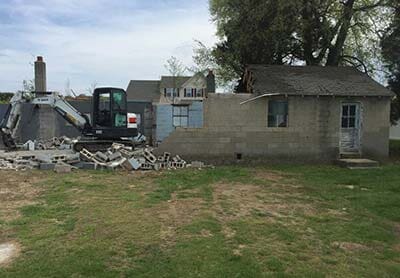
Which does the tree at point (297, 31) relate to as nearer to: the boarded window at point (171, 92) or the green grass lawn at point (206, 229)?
the green grass lawn at point (206, 229)

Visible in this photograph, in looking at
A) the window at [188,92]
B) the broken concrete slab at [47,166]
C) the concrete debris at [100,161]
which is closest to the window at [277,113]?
the concrete debris at [100,161]

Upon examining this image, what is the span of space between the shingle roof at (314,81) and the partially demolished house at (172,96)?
11.4 feet

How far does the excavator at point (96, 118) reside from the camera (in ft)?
55.6

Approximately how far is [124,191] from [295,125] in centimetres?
808

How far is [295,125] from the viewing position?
15.7 meters

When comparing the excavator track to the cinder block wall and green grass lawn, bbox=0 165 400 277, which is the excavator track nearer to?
green grass lawn, bbox=0 165 400 277

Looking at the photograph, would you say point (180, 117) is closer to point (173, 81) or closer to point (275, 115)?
point (275, 115)

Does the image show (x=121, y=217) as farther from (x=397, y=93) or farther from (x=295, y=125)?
(x=397, y=93)

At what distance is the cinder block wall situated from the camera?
15.2 metres

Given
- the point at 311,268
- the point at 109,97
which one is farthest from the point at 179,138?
the point at 311,268

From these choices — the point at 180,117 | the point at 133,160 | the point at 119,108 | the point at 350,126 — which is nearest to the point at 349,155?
the point at 350,126

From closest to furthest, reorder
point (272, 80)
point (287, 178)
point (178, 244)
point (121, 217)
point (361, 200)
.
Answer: point (178, 244)
point (121, 217)
point (361, 200)
point (287, 178)
point (272, 80)

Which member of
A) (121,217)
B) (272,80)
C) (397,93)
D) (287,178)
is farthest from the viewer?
(397,93)

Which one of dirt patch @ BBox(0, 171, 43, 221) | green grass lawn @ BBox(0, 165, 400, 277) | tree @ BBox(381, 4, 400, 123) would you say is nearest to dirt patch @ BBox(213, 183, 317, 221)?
green grass lawn @ BBox(0, 165, 400, 277)
